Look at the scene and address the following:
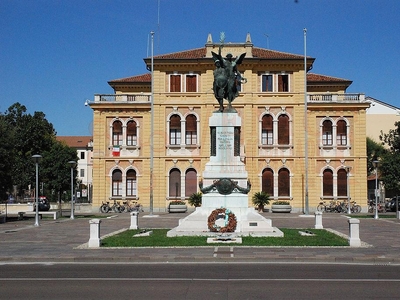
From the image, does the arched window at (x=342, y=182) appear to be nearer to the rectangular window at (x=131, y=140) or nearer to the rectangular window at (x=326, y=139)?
the rectangular window at (x=326, y=139)

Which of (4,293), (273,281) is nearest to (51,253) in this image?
(4,293)

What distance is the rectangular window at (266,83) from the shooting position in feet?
178

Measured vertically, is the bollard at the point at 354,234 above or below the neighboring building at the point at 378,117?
below

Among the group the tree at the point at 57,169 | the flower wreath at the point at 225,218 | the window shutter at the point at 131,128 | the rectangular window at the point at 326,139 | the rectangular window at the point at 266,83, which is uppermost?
the rectangular window at the point at 266,83

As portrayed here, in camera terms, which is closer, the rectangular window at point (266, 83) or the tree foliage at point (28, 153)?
the tree foliage at point (28, 153)

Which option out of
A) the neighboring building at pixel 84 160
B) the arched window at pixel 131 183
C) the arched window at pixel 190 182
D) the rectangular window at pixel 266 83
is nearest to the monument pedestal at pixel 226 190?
the arched window at pixel 190 182

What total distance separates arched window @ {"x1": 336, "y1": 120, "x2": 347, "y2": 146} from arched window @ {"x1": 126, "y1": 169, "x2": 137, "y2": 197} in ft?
63.8

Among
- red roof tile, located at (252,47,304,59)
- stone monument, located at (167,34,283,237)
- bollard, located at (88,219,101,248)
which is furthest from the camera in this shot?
red roof tile, located at (252,47,304,59)

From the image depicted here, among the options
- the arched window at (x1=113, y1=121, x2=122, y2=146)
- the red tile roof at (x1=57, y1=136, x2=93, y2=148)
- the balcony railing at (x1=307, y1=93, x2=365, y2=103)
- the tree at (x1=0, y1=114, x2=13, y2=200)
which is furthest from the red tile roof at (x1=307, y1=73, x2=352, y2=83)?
the red tile roof at (x1=57, y1=136, x2=93, y2=148)

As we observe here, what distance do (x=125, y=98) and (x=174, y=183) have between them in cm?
948

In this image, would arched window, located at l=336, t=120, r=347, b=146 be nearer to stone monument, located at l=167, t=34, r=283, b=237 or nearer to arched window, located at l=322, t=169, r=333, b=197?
arched window, located at l=322, t=169, r=333, b=197

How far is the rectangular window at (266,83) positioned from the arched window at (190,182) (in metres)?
10.2

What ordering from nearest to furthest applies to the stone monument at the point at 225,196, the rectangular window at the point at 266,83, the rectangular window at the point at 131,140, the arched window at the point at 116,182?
the stone monument at the point at 225,196
the rectangular window at the point at 266,83
the arched window at the point at 116,182
the rectangular window at the point at 131,140

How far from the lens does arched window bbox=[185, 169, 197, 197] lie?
178ft
